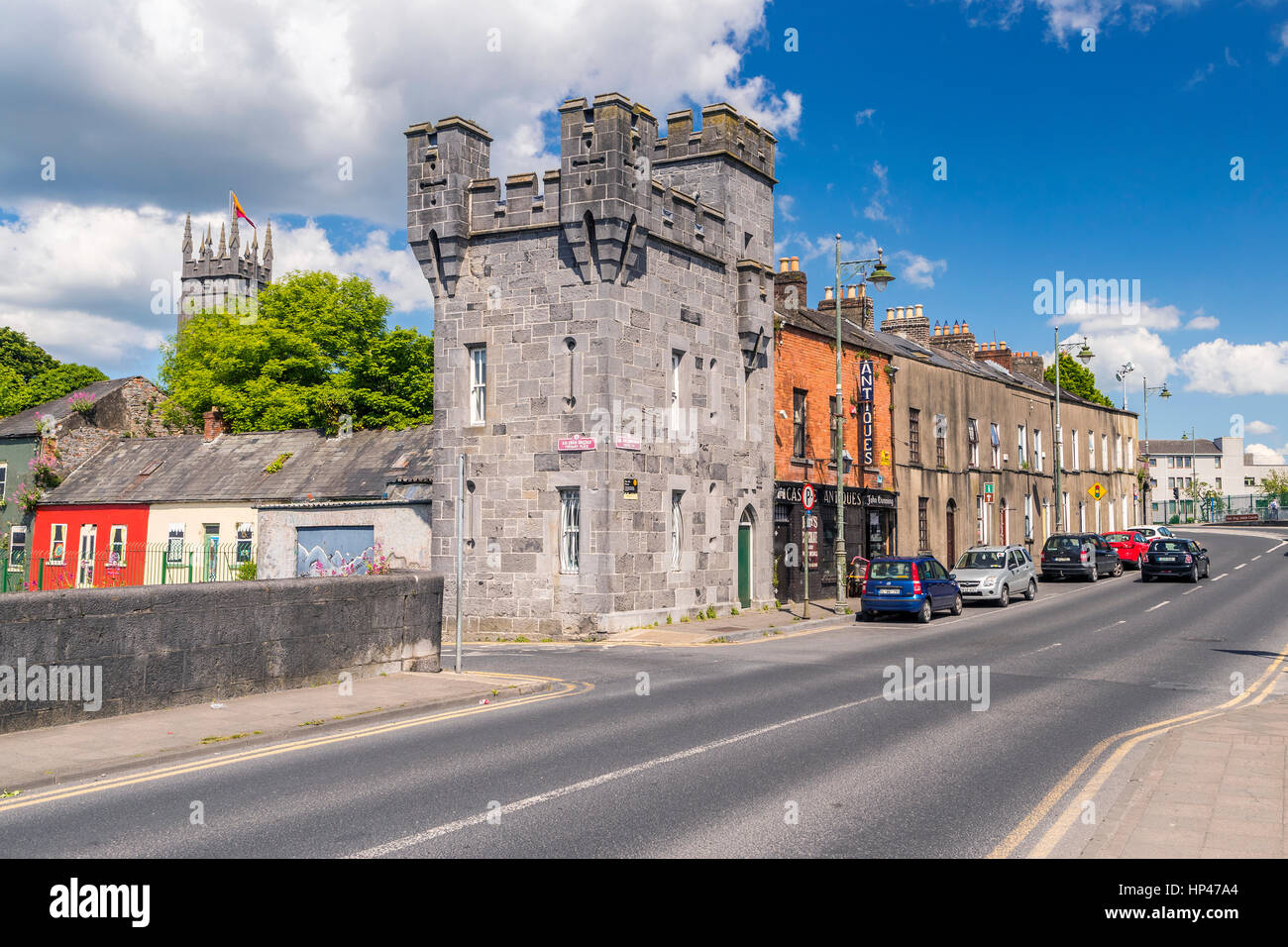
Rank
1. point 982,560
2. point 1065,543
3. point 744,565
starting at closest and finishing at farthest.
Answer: point 744,565
point 982,560
point 1065,543

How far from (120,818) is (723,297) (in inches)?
874

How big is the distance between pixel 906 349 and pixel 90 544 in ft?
113

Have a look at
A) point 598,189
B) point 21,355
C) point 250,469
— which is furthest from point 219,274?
point 598,189

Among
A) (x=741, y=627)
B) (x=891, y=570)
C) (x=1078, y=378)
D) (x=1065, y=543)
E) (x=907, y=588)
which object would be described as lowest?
(x=741, y=627)

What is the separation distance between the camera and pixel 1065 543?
3828 cm

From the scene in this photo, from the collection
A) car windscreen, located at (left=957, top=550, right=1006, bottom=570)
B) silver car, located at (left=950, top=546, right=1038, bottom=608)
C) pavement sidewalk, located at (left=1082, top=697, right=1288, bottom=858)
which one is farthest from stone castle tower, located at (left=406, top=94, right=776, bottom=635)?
pavement sidewalk, located at (left=1082, top=697, right=1288, bottom=858)

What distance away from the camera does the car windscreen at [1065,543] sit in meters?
38.0

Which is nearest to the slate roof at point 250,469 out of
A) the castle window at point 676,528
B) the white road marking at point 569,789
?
the castle window at point 676,528

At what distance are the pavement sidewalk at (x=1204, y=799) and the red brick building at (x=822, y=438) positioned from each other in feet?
61.1

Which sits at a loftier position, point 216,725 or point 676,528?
point 676,528

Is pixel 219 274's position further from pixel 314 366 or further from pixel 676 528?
pixel 676 528

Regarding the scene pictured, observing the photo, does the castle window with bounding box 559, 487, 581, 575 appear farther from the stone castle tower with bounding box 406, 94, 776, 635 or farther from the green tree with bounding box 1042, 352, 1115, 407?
the green tree with bounding box 1042, 352, 1115, 407

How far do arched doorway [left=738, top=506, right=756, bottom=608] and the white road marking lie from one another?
15.9 m

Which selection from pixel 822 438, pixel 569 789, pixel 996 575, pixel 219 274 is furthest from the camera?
pixel 219 274
